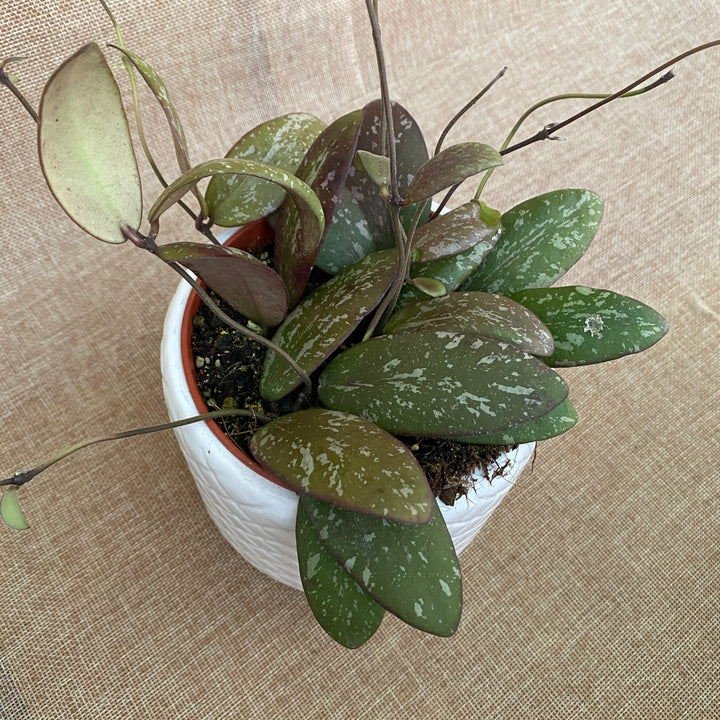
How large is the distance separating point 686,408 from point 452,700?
0.44m

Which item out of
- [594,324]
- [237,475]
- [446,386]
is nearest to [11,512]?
[237,475]

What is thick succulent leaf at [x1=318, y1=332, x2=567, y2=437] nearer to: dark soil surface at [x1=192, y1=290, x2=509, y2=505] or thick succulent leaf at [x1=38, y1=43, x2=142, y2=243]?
dark soil surface at [x1=192, y1=290, x2=509, y2=505]

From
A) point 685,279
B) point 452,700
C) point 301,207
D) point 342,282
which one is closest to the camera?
point 301,207

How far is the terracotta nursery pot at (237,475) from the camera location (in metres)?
0.49

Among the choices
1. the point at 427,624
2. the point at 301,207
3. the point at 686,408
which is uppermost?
the point at 301,207

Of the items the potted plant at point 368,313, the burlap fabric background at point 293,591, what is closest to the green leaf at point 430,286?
the potted plant at point 368,313

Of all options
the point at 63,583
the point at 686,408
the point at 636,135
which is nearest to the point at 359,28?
the point at 636,135

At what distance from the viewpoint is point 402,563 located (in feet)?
Result: 1.41

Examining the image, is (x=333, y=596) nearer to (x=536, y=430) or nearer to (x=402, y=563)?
A: (x=402, y=563)

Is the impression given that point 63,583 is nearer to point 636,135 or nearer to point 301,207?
point 301,207

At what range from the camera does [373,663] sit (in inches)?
27.4

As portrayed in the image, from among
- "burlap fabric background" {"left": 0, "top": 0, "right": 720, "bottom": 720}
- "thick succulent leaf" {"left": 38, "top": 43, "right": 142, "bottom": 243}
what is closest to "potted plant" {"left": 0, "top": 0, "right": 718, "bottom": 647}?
"thick succulent leaf" {"left": 38, "top": 43, "right": 142, "bottom": 243}

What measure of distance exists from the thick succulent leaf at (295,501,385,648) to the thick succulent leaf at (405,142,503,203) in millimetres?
232

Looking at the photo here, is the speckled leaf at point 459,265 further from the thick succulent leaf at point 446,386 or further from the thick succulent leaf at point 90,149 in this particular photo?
the thick succulent leaf at point 90,149
